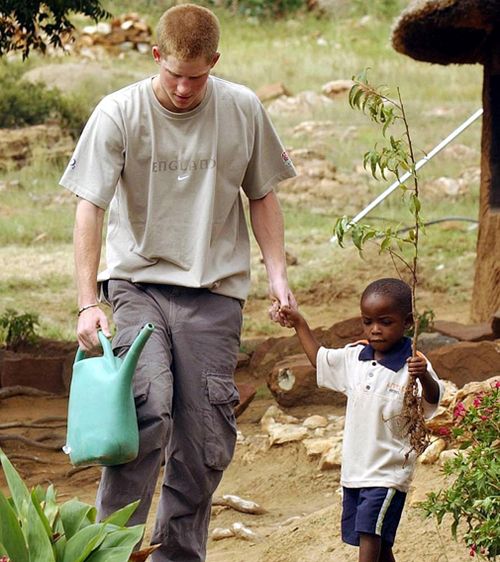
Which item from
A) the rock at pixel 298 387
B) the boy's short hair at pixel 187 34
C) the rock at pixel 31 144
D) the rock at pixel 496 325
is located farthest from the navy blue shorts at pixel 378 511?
the rock at pixel 31 144

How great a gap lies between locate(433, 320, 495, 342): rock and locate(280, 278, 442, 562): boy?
3.65 metres

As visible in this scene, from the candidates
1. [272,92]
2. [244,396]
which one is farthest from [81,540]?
[272,92]

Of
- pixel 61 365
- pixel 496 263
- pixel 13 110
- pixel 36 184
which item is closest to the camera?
pixel 61 365

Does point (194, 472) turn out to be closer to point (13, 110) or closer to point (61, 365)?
point (61, 365)

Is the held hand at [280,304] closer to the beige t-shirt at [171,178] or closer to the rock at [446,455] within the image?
the beige t-shirt at [171,178]

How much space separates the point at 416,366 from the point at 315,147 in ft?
40.0

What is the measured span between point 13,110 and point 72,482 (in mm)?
10552

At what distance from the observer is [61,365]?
27.2 ft

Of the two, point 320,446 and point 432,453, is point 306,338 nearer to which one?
point 432,453

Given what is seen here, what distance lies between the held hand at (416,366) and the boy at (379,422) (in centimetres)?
17

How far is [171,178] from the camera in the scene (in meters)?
4.61

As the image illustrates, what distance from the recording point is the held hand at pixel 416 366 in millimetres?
4051

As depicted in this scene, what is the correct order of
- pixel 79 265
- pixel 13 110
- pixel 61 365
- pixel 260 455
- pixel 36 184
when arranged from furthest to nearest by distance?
pixel 13 110
pixel 36 184
pixel 61 365
pixel 260 455
pixel 79 265

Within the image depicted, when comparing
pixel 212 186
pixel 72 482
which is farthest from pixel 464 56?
pixel 212 186
